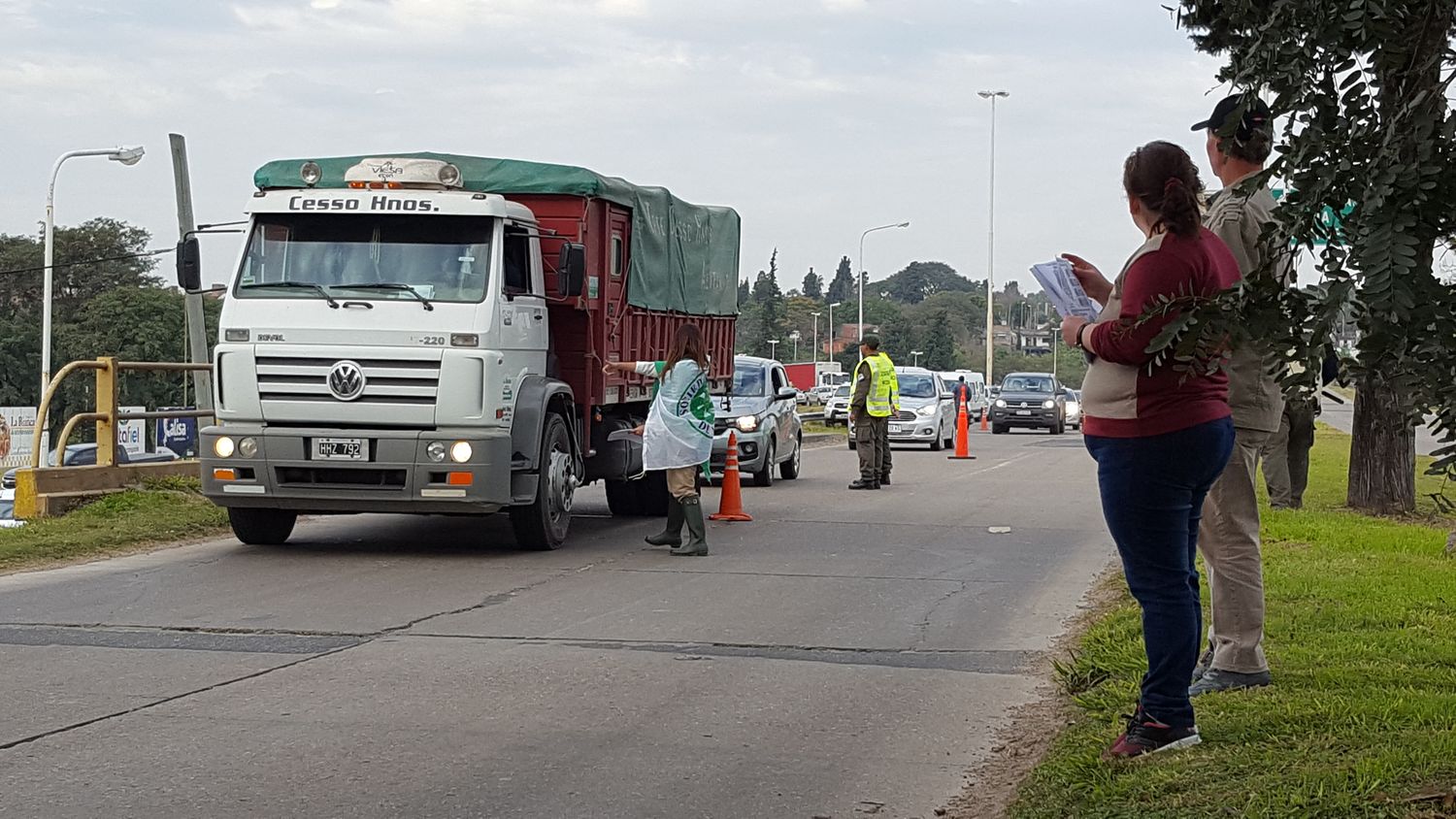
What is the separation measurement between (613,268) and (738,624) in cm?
582

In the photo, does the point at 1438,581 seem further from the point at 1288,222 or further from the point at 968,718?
the point at 1288,222

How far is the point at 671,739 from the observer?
6.41 metres

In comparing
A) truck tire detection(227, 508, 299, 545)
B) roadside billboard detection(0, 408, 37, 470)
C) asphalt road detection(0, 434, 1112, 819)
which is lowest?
roadside billboard detection(0, 408, 37, 470)

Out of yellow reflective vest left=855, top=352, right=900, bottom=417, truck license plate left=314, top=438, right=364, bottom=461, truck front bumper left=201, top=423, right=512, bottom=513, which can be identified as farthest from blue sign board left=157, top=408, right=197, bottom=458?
truck license plate left=314, top=438, right=364, bottom=461

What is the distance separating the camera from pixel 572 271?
511 inches

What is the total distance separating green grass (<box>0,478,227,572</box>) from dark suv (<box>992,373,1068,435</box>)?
111 feet

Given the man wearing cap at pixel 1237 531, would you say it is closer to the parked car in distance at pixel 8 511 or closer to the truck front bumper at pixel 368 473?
the truck front bumper at pixel 368 473

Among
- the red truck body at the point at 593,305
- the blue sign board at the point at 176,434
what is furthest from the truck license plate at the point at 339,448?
the blue sign board at the point at 176,434

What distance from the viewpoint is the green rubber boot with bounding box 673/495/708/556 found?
12.8 m

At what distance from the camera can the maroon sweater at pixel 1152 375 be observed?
16.7ft

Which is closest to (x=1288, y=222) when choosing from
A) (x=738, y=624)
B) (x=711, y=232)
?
(x=738, y=624)

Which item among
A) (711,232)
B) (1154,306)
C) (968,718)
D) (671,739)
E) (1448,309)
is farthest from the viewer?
(711,232)

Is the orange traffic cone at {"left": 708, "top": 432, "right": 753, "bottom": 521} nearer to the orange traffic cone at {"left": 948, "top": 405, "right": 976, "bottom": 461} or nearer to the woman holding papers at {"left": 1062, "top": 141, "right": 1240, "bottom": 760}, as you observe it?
the woman holding papers at {"left": 1062, "top": 141, "right": 1240, "bottom": 760}

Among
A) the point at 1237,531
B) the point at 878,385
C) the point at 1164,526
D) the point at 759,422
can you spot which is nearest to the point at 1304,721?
the point at 1237,531
